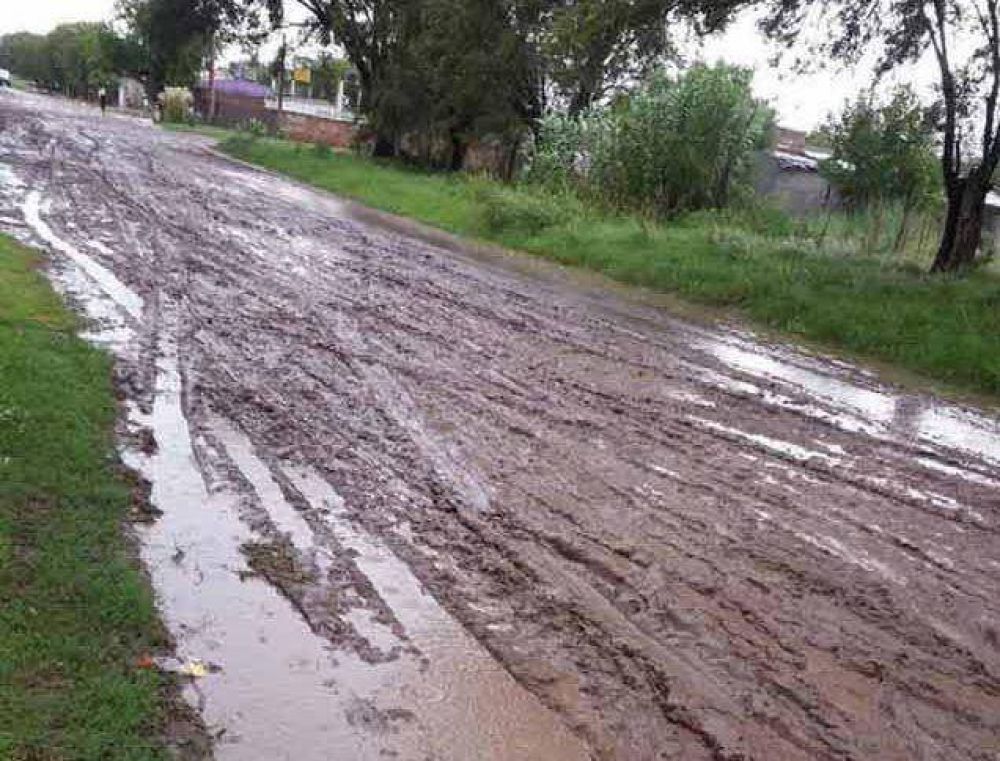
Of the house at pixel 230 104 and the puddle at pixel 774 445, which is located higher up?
the puddle at pixel 774 445

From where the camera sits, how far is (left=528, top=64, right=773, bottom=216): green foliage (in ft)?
81.8

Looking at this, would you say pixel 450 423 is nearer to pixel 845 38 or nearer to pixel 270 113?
pixel 845 38

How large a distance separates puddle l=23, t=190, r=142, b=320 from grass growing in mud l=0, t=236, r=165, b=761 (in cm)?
298

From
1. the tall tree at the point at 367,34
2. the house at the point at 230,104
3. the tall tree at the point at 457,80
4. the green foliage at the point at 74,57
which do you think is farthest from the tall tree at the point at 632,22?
the green foliage at the point at 74,57

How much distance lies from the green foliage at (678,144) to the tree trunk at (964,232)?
309 inches

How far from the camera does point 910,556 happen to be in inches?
248

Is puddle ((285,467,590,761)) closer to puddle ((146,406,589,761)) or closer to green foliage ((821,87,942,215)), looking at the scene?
puddle ((146,406,589,761))

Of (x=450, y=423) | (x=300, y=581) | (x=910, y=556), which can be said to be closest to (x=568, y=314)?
(x=450, y=423)

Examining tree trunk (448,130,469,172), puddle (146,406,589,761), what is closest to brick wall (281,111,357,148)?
tree trunk (448,130,469,172)

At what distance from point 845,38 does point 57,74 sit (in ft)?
405

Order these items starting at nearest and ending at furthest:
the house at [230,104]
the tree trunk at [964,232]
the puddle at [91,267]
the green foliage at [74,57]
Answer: the puddle at [91,267], the tree trunk at [964,232], the house at [230,104], the green foliage at [74,57]

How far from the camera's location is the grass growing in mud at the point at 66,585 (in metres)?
3.90

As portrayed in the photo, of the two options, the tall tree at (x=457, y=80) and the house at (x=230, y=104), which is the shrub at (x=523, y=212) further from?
the house at (x=230, y=104)

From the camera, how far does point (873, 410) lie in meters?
10.1
